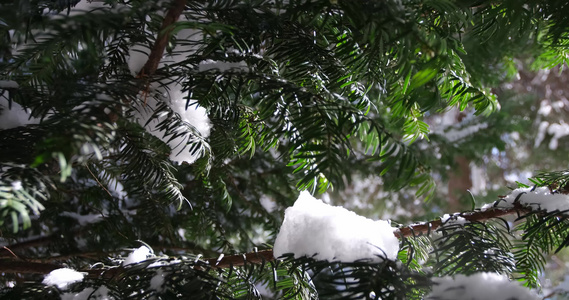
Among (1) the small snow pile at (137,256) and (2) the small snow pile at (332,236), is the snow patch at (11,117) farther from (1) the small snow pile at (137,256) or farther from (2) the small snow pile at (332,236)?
(2) the small snow pile at (332,236)

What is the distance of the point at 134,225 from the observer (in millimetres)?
1293

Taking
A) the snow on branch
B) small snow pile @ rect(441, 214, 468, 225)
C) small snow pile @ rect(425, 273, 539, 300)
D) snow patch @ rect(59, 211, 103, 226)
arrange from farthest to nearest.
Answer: snow patch @ rect(59, 211, 103, 226), small snow pile @ rect(441, 214, 468, 225), the snow on branch, small snow pile @ rect(425, 273, 539, 300)

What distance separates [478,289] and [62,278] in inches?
26.0

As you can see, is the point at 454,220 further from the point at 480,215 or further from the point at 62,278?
the point at 62,278

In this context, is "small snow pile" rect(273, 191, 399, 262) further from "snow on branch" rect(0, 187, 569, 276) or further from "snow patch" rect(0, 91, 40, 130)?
"snow patch" rect(0, 91, 40, 130)

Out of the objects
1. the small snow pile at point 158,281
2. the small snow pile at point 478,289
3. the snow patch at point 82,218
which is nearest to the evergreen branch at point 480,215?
the small snow pile at point 478,289

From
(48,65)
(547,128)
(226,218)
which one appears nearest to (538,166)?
(547,128)

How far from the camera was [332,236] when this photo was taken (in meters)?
0.66

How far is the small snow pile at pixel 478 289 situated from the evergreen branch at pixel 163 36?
52 centimetres

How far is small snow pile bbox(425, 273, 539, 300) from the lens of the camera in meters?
0.53

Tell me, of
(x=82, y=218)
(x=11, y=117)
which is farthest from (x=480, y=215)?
(x=82, y=218)

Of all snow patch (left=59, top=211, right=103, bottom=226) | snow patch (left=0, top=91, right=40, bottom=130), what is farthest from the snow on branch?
snow patch (left=59, top=211, right=103, bottom=226)

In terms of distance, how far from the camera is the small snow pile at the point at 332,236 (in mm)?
628

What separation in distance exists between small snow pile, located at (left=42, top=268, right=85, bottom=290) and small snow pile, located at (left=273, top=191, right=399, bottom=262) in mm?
355
